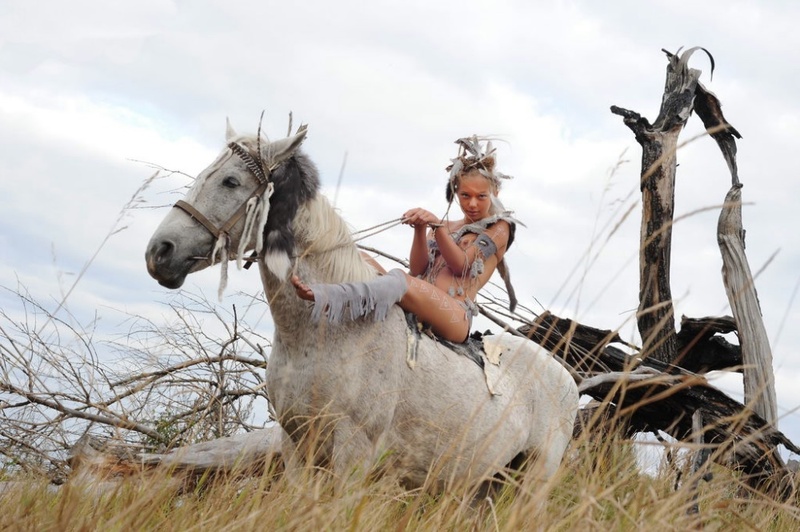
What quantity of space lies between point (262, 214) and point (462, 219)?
1.50 meters

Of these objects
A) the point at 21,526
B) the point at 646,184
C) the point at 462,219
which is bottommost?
the point at 21,526

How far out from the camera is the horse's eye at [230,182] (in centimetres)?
381

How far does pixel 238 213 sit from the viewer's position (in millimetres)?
3779

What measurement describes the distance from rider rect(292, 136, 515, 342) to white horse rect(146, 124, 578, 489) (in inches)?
4.9

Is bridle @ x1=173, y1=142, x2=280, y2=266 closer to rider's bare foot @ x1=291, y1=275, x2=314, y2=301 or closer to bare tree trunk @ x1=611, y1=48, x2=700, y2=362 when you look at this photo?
rider's bare foot @ x1=291, y1=275, x2=314, y2=301

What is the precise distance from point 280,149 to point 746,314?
5897mm

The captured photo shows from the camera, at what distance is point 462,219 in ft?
15.9

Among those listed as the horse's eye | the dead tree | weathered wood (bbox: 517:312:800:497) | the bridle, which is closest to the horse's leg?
the bridle

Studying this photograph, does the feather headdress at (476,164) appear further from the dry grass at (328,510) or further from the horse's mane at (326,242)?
the dry grass at (328,510)

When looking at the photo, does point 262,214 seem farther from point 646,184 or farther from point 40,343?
point 646,184

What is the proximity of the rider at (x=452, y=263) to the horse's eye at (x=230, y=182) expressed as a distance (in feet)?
1.83

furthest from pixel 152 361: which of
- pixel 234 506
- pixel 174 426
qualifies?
pixel 234 506

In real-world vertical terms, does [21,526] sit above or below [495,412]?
below

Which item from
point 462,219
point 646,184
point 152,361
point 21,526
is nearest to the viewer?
point 21,526
